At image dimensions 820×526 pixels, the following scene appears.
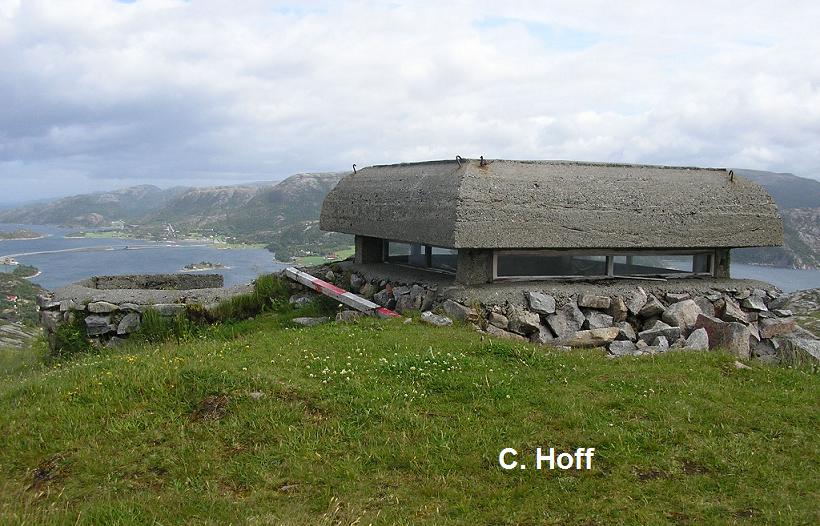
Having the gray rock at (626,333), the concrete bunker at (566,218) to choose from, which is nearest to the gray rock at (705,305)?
the concrete bunker at (566,218)

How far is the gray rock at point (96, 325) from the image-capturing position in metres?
12.4

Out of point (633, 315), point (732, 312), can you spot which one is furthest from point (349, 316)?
point (732, 312)

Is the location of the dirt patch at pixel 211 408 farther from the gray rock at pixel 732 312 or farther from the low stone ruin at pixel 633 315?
the gray rock at pixel 732 312

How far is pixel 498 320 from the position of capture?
11.0 metres

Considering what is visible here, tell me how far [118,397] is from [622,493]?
203 inches

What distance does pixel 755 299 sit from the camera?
13.1 metres

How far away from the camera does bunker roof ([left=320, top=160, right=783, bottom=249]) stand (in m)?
11.4

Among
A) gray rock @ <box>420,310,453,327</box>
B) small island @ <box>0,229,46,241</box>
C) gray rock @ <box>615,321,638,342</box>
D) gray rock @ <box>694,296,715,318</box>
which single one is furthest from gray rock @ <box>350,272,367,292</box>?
small island @ <box>0,229,46,241</box>

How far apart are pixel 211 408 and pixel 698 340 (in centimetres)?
721

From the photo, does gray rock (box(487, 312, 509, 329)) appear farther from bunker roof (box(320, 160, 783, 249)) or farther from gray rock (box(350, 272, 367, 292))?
gray rock (box(350, 272, 367, 292))

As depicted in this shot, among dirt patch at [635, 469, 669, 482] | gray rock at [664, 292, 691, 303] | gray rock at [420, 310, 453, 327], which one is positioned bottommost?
dirt patch at [635, 469, 669, 482]

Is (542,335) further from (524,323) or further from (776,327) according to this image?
(776,327)

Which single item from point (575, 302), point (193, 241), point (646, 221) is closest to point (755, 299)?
point (646, 221)

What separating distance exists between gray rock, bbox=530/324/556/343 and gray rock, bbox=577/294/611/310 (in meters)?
1.10
